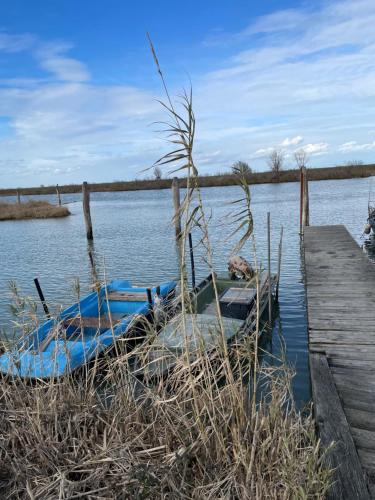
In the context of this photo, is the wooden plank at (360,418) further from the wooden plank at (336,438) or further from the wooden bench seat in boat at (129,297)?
the wooden bench seat in boat at (129,297)

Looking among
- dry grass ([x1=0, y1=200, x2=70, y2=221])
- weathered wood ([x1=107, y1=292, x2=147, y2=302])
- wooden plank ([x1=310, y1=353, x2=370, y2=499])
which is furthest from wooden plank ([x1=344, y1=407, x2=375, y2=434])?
dry grass ([x1=0, y1=200, x2=70, y2=221])

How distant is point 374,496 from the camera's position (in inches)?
117

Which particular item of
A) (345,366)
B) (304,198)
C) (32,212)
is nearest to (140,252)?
(304,198)

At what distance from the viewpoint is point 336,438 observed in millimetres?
3420

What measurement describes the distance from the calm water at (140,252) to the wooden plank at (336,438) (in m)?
1.51

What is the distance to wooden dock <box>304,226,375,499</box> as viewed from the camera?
10.3 feet

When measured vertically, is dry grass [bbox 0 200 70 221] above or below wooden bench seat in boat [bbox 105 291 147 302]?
above

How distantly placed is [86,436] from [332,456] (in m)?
2.09

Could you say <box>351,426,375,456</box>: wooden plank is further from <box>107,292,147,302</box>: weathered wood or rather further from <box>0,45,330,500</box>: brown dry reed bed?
<box>107,292,147,302</box>: weathered wood

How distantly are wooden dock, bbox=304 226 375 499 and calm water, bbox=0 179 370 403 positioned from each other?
31.6 inches

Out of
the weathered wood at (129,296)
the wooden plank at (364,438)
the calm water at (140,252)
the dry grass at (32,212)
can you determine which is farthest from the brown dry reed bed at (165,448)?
the dry grass at (32,212)

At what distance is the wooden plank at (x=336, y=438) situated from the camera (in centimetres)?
286

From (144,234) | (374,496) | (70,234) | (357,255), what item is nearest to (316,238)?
(357,255)

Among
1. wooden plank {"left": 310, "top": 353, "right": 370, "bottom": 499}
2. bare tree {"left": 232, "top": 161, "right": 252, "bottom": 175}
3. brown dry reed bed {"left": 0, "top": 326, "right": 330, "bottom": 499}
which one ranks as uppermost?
bare tree {"left": 232, "top": 161, "right": 252, "bottom": 175}
